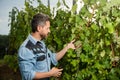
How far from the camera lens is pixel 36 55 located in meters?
3.54

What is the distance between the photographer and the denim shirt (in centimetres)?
341

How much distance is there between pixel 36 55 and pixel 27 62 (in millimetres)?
160

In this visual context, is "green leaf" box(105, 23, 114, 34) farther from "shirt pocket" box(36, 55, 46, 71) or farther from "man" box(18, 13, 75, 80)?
"shirt pocket" box(36, 55, 46, 71)

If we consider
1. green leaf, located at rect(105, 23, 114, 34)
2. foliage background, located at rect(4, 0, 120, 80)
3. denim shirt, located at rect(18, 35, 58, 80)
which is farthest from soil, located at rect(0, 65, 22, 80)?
green leaf, located at rect(105, 23, 114, 34)

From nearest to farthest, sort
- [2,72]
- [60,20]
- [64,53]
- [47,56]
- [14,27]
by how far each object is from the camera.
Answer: [47,56] < [64,53] < [60,20] < [14,27] < [2,72]

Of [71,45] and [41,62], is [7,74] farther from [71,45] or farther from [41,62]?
[41,62]

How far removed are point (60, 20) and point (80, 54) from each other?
0.86 meters

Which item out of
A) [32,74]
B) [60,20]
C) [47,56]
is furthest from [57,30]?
[32,74]

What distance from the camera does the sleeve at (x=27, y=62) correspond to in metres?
3.40

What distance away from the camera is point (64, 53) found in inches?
160

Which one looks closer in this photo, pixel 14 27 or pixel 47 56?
pixel 47 56

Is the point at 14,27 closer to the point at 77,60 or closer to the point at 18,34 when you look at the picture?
the point at 18,34

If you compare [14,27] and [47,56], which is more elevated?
[14,27]

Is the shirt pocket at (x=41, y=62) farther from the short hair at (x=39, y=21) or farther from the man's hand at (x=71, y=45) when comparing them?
the man's hand at (x=71, y=45)
